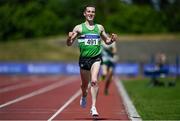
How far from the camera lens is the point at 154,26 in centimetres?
8831

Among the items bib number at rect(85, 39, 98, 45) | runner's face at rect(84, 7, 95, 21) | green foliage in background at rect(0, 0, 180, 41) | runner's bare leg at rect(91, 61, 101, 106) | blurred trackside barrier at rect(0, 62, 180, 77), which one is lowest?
blurred trackside barrier at rect(0, 62, 180, 77)

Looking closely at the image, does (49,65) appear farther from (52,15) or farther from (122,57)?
(52,15)

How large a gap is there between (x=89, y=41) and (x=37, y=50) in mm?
57060

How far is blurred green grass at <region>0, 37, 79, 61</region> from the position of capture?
66625mm

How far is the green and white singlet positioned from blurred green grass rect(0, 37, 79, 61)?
170 ft

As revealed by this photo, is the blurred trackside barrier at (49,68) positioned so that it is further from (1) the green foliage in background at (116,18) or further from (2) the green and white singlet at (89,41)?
(2) the green and white singlet at (89,41)

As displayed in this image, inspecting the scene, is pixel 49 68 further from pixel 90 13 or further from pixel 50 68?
pixel 90 13

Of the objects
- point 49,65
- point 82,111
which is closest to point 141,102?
point 82,111

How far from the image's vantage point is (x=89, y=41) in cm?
1320

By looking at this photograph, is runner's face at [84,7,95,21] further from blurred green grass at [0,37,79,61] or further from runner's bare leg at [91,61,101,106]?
blurred green grass at [0,37,79,61]

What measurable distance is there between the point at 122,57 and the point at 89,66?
188ft

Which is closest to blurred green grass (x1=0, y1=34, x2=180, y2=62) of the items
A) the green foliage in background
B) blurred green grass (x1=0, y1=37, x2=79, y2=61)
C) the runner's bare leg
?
blurred green grass (x1=0, y1=37, x2=79, y2=61)

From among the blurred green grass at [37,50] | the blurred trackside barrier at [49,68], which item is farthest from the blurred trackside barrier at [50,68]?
the blurred green grass at [37,50]

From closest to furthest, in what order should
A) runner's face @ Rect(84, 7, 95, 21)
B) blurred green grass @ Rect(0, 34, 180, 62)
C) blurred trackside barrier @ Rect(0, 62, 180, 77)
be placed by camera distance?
runner's face @ Rect(84, 7, 95, 21), blurred trackside barrier @ Rect(0, 62, 180, 77), blurred green grass @ Rect(0, 34, 180, 62)
